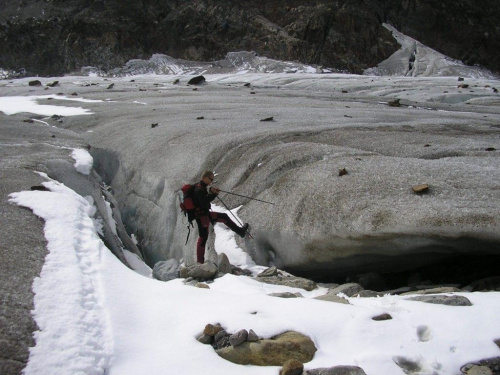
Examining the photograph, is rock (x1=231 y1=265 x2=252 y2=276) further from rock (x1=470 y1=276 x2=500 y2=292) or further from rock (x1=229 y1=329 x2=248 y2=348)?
rock (x1=470 y1=276 x2=500 y2=292)

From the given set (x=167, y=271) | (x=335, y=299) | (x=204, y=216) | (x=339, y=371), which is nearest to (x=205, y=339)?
(x=339, y=371)

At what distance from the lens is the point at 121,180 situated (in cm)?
1240

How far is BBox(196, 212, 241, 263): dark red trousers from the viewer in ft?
26.1

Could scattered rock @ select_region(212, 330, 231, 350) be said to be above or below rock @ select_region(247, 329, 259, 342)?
below

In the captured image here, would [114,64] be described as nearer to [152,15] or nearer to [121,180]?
[152,15]

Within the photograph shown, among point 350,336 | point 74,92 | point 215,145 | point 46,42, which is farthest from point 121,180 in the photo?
point 46,42

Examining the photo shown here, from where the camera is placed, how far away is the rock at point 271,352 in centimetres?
405

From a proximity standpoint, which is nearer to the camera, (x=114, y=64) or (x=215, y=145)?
(x=215, y=145)

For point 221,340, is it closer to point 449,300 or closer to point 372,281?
point 449,300

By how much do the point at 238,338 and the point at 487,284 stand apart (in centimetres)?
318

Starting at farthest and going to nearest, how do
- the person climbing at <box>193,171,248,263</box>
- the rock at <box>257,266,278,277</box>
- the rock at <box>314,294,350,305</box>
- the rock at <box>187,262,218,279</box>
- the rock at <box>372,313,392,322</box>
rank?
1. the person climbing at <box>193,171,248,263</box>
2. the rock at <box>257,266,278,277</box>
3. the rock at <box>187,262,218,279</box>
4. the rock at <box>314,294,350,305</box>
5. the rock at <box>372,313,392,322</box>

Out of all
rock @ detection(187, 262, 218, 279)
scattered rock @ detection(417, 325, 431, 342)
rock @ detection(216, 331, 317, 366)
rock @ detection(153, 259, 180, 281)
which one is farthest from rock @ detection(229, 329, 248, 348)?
A: rock @ detection(153, 259, 180, 281)

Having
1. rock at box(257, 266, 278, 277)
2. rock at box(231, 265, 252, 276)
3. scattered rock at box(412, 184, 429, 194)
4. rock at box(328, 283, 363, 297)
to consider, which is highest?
scattered rock at box(412, 184, 429, 194)

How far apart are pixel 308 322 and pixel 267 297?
0.73m
